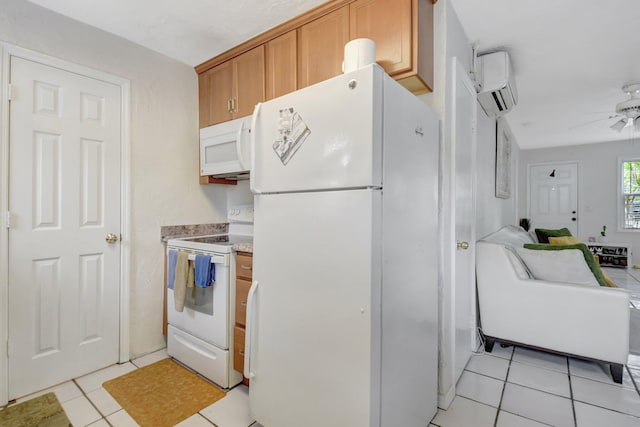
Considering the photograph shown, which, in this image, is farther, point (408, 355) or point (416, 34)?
point (416, 34)

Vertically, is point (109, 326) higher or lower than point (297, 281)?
lower

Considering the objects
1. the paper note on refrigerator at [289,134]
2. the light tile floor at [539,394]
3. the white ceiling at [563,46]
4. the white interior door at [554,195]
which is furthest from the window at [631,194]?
the paper note on refrigerator at [289,134]

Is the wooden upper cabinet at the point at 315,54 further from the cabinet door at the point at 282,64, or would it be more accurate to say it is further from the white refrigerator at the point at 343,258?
the white refrigerator at the point at 343,258

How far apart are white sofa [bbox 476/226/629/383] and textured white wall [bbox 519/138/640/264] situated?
16.9 feet

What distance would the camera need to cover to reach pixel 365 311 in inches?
46.6

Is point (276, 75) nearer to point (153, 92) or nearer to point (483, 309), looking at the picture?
point (153, 92)

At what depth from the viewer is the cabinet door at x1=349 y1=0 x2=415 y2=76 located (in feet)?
5.24

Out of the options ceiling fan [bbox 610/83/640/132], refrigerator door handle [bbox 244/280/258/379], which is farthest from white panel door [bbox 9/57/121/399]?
ceiling fan [bbox 610/83/640/132]

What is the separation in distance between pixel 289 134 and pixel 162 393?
178 centimetres

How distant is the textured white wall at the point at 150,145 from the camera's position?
2.12 metres

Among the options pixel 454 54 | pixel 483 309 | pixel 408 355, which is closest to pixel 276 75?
pixel 454 54

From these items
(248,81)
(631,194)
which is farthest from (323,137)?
Result: (631,194)

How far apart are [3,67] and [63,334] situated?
1657 millimetres

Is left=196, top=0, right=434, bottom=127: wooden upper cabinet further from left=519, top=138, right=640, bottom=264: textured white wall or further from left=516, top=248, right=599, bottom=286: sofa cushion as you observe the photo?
left=519, top=138, right=640, bottom=264: textured white wall
